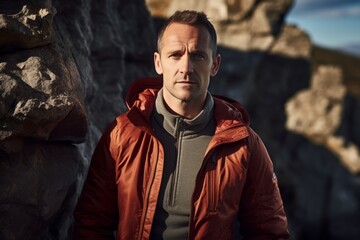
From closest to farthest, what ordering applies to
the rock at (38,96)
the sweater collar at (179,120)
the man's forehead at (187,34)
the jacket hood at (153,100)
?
1. the rock at (38,96)
2. the man's forehead at (187,34)
3. the sweater collar at (179,120)
4. the jacket hood at (153,100)

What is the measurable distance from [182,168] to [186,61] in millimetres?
1160

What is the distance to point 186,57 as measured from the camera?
5000mm

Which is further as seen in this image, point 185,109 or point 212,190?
point 185,109

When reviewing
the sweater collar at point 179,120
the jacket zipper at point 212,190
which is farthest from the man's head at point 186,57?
the jacket zipper at point 212,190

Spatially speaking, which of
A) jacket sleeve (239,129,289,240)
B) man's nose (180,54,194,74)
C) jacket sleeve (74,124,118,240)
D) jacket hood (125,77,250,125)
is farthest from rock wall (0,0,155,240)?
jacket sleeve (239,129,289,240)

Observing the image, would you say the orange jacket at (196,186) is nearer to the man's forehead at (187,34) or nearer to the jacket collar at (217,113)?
the jacket collar at (217,113)

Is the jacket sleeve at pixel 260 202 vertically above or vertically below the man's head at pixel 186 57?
below

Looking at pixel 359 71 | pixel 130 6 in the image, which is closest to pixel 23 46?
pixel 130 6

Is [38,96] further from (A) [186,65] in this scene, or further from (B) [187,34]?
(B) [187,34]

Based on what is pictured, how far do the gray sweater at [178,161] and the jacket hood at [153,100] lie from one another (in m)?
0.14

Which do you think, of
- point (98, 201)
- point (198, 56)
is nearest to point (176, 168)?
point (98, 201)

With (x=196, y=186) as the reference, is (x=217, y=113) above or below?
above

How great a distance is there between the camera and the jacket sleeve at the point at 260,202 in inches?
204

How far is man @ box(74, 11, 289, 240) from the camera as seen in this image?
16.1 feet
